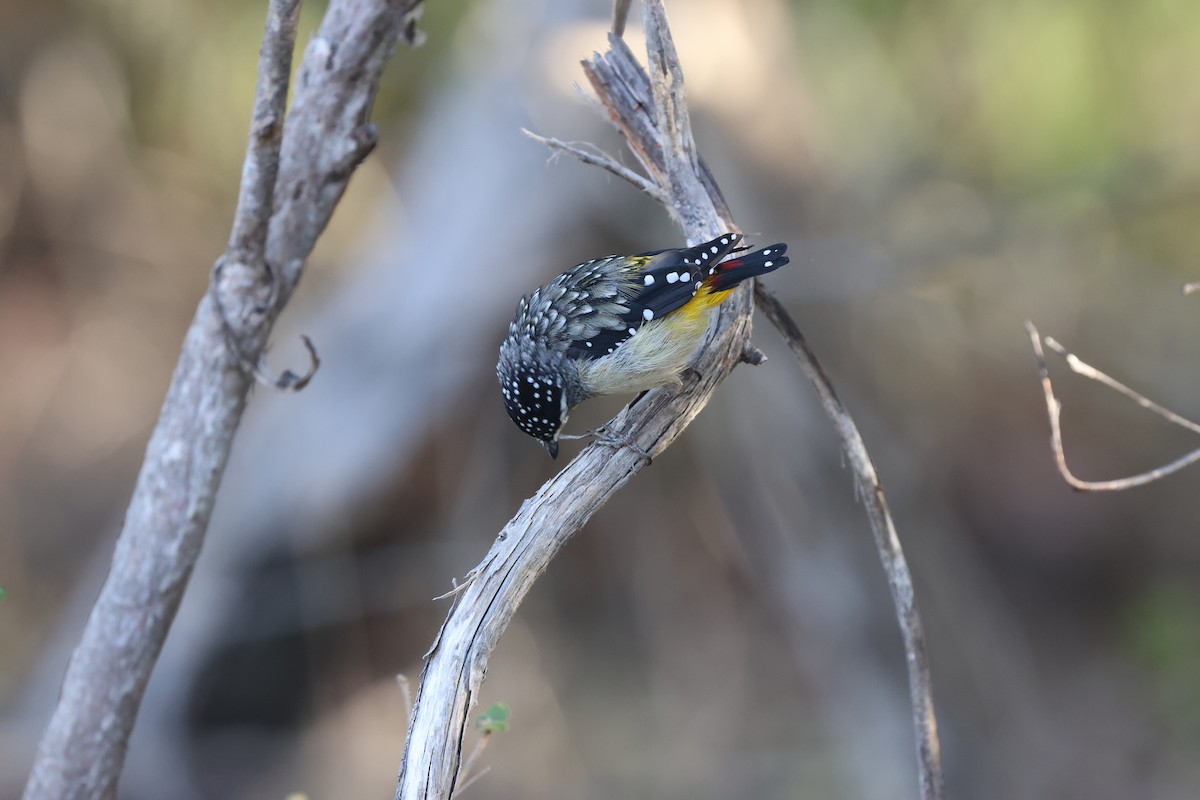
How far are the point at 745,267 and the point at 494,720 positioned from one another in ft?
5.09

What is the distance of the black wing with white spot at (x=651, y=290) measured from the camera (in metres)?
3.06

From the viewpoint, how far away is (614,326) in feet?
10.8

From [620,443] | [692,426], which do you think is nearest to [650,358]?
[620,443]

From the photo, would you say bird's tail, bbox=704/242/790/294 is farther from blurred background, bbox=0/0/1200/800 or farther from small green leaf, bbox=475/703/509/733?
blurred background, bbox=0/0/1200/800

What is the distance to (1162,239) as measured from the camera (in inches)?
288

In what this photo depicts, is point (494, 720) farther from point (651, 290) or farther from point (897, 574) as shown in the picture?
point (651, 290)

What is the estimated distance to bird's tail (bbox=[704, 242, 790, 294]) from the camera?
2.91 meters

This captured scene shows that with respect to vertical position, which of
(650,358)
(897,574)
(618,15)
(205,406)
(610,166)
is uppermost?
(618,15)

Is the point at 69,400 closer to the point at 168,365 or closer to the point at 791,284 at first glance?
the point at 168,365

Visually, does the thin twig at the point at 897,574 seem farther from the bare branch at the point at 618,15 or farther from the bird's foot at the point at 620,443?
the bare branch at the point at 618,15

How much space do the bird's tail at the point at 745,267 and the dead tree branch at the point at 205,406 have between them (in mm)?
1370

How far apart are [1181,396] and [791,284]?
3.20 metres

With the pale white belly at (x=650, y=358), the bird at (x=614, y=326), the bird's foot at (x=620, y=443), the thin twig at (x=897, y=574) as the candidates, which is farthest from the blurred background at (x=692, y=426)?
the bird's foot at (x=620, y=443)

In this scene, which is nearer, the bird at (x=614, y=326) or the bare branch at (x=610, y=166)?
the bare branch at (x=610, y=166)
